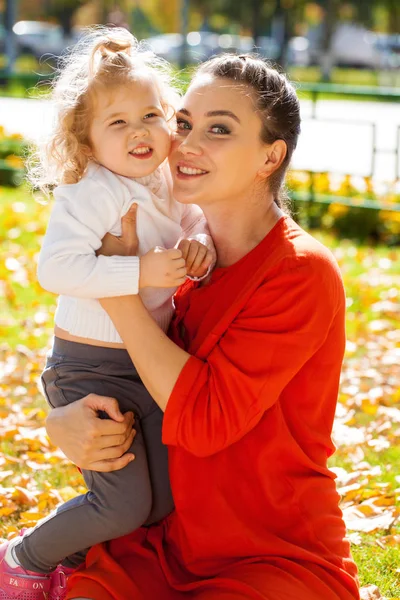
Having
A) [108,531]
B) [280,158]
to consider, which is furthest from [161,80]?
[108,531]

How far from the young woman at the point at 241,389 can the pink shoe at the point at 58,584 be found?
0.64 ft

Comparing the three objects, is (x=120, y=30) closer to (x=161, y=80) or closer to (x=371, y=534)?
(x=161, y=80)

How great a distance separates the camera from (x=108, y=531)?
2828mm

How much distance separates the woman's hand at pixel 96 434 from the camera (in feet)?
9.11

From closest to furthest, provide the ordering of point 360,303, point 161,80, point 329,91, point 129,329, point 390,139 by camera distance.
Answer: point 129,329, point 161,80, point 360,303, point 329,91, point 390,139

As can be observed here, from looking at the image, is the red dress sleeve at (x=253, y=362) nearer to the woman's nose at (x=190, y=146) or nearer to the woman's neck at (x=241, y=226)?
the woman's neck at (x=241, y=226)

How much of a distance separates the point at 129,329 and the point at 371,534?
1.58m

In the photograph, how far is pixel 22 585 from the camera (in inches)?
117

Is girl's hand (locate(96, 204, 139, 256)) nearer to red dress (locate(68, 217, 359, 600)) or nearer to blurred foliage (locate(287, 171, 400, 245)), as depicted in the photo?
red dress (locate(68, 217, 359, 600))

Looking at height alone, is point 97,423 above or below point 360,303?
above

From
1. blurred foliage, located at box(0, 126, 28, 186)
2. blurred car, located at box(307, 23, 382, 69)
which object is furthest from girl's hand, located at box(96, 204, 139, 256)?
blurred car, located at box(307, 23, 382, 69)

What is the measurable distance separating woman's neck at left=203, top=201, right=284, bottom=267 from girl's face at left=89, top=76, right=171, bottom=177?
25cm

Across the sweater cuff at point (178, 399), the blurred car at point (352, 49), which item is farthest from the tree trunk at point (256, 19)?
the sweater cuff at point (178, 399)

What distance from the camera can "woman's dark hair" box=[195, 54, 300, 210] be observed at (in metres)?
2.80
